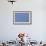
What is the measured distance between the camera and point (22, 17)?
19.8 ft

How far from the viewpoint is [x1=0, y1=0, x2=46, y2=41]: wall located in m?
6.03

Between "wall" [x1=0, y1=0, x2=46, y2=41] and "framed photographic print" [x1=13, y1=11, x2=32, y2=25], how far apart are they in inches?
5.0

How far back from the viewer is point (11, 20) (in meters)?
6.04

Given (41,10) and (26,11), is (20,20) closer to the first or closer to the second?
(26,11)

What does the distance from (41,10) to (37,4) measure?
12.4 inches

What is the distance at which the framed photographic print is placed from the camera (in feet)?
19.7

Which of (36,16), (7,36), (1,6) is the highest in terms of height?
(1,6)

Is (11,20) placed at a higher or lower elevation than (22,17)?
lower

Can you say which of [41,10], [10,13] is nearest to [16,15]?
[10,13]

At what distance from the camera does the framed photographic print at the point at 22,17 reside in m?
6.02

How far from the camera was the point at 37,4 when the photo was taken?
6039mm

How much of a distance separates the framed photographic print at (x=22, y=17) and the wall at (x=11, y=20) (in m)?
0.13

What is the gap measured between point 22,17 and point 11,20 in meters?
0.48

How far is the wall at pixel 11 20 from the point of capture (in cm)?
603
